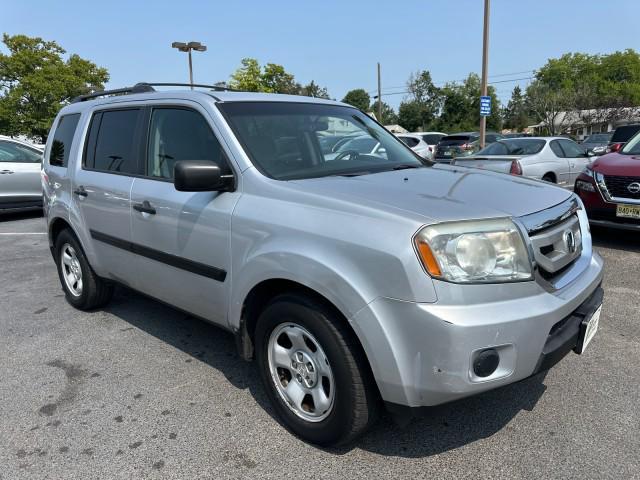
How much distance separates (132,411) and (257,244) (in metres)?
1.26

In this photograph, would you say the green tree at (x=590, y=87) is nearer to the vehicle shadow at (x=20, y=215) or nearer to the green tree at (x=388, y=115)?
the green tree at (x=388, y=115)

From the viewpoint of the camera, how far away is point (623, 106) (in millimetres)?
51406

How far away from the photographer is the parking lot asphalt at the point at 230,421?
2.39 m

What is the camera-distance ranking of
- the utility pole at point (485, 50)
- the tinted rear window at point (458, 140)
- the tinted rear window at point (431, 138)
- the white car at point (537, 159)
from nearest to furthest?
1. the white car at point (537, 159)
2. the utility pole at point (485, 50)
3. the tinted rear window at point (458, 140)
4. the tinted rear window at point (431, 138)

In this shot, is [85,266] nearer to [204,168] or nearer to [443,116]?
[204,168]

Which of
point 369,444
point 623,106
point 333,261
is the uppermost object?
point 623,106

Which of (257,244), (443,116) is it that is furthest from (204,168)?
(443,116)

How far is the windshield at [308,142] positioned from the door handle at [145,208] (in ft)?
2.59

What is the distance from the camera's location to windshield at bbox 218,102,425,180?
2914mm

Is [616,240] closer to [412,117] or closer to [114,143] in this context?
[114,143]

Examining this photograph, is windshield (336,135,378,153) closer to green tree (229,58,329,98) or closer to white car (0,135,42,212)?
white car (0,135,42,212)

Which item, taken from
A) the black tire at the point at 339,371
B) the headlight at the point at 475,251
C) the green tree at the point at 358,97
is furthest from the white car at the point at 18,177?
the green tree at the point at 358,97

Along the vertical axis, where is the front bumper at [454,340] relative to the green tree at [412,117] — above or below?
below

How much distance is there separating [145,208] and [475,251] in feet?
7.10
